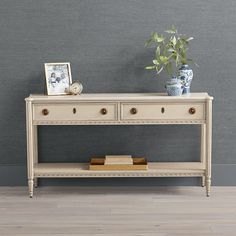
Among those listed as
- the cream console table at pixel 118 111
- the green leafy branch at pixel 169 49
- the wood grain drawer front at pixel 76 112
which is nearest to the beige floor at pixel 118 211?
the cream console table at pixel 118 111

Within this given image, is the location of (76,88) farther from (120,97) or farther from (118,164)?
(118,164)

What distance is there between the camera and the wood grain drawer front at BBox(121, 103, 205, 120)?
3.85 metres

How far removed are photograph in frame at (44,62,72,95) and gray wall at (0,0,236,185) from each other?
0.09 meters

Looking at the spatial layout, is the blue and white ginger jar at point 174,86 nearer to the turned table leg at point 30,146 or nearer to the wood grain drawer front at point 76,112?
the wood grain drawer front at point 76,112

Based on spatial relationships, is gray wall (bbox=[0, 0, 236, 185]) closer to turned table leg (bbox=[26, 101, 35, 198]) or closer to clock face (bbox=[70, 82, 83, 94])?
clock face (bbox=[70, 82, 83, 94])

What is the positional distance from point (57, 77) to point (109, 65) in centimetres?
35

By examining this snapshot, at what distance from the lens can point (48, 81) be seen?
3984mm

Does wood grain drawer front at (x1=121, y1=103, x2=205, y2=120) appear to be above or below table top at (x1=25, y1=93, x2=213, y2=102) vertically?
below

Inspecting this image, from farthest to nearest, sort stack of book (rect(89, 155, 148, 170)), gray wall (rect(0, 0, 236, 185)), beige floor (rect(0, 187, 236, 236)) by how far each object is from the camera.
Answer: gray wall (rect(0, 0, 236, 185)), stack of book (rect(89, 155, 148, 170)), beige floor (rect(0, 187, 236, 236))

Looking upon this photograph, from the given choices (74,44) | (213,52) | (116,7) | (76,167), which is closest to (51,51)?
(74,44)

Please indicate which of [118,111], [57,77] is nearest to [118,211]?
[118,111]

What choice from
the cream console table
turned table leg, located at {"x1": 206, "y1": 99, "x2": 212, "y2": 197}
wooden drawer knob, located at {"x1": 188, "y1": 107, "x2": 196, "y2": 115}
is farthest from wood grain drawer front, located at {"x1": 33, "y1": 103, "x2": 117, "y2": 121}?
turned table leg, located at {"x1": 206, "y1": 99, "x2": 212, "y2": 197}

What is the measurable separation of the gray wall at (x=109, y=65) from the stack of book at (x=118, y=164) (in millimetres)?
199

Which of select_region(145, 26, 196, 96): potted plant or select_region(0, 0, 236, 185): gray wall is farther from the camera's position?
select_region(0, 0, 236, 185): gray wall
